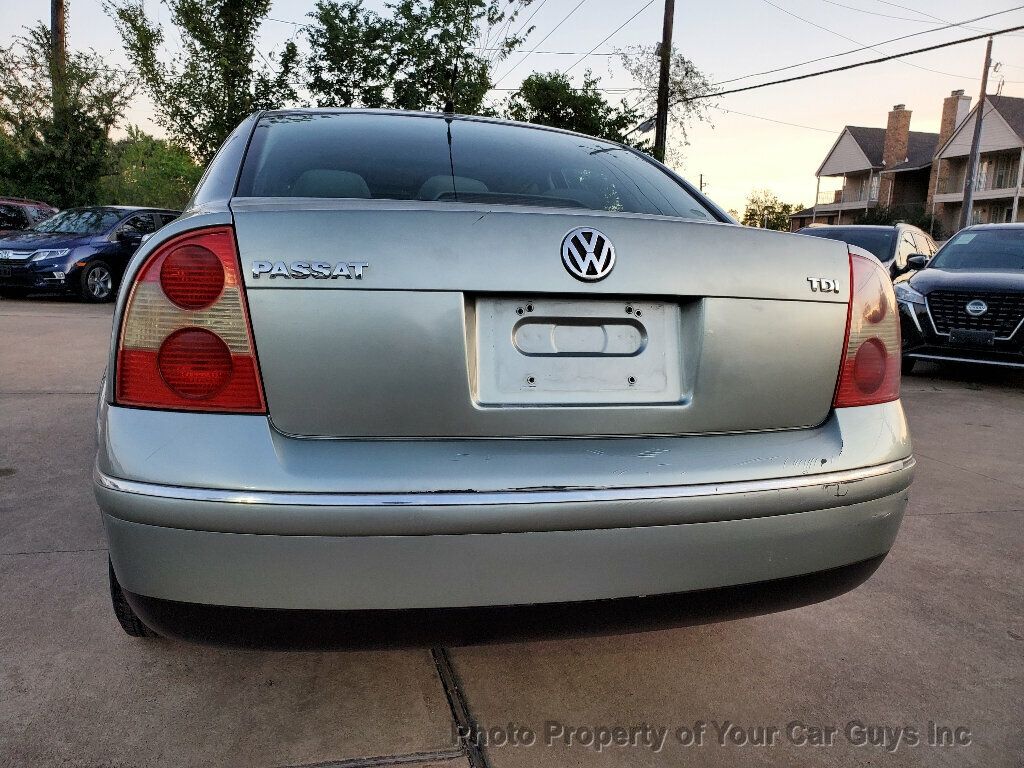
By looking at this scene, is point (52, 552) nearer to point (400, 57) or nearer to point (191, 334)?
point (191, 334)

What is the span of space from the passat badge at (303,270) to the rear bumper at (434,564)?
1.50 ft

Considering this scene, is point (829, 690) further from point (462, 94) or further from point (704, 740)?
point (462, 94)

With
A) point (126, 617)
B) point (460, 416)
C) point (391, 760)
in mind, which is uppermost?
point (460, 416)

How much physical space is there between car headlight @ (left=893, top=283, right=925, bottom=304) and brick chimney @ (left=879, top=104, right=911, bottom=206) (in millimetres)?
51678

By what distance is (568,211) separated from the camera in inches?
65.3

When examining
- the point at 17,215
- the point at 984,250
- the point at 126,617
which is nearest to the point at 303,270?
the point at 126,617

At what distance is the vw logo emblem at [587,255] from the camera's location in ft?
5.04

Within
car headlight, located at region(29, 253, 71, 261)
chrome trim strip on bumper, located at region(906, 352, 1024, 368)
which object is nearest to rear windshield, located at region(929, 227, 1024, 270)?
chrome trim strip on bumper, located at region(906, 352, 1024, 368)

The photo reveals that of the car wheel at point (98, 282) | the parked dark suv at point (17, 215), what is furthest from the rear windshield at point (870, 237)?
the parked dark suv at point (17, 215)

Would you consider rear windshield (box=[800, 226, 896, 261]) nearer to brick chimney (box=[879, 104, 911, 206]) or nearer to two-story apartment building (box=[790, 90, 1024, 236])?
two-story apartment building (box=[790, 90, 1024, 236])

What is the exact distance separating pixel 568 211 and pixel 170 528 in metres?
0.99

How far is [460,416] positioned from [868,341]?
99 centimetres

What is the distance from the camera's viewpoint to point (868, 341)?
182 cm

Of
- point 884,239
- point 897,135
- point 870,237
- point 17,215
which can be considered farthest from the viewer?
point 897,135
